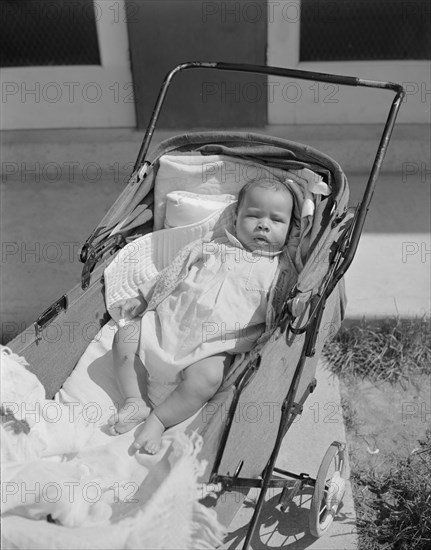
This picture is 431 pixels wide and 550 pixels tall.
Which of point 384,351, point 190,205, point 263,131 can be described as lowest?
point 384,351

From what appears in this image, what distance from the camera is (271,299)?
2.68 m

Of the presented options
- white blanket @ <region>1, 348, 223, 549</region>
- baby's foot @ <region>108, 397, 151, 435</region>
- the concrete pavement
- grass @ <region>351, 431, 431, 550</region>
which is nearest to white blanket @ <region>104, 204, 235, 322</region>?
baby's foot @ <region>108, 397, 151, 435</region>

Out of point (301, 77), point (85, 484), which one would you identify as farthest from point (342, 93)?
point (85, 484)

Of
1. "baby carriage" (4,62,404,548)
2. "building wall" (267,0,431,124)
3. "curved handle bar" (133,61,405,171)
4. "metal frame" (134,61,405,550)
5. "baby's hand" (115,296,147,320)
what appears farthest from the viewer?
"building wall" (267,0,431,124)

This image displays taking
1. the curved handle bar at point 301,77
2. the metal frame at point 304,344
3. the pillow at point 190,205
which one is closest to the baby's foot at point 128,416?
the metal frame at point 304,344

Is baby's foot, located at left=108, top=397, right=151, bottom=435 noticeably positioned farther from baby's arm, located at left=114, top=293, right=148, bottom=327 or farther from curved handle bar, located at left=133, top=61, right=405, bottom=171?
curved handle bar, located at left=133, top=61, right=405, bottom=171

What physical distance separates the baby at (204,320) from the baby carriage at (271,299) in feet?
0.23

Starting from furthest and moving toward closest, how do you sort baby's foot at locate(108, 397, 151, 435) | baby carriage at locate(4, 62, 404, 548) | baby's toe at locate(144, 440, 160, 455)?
baby's foot at locate(108, 397, 151, 435), baby's toe at locate(144, 440, 160, 455), baby carriage at locate(4, 62, 404, 548)

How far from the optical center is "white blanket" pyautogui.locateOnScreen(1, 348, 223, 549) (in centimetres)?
196

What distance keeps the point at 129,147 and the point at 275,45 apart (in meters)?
1.17

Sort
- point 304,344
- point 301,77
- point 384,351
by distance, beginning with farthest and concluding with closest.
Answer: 1. point 384,351
2. point 301,77
3. point 304,344

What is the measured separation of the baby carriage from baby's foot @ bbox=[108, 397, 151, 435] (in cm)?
20

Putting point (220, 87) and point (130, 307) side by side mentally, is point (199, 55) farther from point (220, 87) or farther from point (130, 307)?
point (130, 307)

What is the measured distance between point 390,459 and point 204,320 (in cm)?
102
